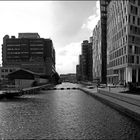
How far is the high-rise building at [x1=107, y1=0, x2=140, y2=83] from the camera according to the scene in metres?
91.9

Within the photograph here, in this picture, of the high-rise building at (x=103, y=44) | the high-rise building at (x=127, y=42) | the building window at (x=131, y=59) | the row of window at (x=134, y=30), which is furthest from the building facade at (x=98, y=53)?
the building window at (x=131, y=59)

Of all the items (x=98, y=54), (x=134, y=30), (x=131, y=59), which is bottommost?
(x=131, y=59)

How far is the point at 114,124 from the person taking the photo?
1955cm

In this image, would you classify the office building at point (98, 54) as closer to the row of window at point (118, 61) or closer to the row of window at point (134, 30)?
the row of window at point (118, 61)

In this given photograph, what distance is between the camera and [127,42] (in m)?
91.8

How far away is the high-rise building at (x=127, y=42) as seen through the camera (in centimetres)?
9191

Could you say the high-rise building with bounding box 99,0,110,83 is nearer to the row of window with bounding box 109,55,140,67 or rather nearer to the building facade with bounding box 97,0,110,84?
the building facade with bounding box 97,0,110,84

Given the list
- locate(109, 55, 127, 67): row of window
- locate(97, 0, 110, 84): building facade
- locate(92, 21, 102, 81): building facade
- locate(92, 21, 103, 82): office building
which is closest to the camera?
locate(109, 55, 127, 67): row of window

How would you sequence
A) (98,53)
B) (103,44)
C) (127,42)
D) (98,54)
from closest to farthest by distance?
(127,42) < (103,44) < (98,53) < (98,54)

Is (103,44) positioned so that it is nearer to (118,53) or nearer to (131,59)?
(118,53)

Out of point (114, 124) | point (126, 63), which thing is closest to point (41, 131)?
point (114, 124)

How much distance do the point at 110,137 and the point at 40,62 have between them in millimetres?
162225

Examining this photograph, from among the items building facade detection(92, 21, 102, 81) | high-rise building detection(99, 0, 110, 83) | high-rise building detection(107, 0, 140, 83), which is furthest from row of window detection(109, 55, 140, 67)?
building facade detection(92, 21, 102, 81)

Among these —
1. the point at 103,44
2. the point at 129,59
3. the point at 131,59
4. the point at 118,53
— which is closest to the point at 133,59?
the point at 131,59
